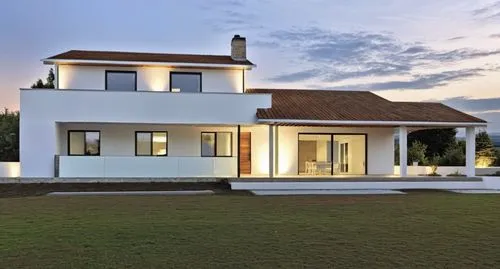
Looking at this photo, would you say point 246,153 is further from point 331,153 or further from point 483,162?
point 483,162

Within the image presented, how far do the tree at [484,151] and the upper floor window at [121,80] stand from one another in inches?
884

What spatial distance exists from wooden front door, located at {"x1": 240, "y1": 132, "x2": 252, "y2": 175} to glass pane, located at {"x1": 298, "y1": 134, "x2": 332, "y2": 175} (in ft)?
8.60

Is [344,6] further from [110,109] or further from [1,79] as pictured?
[1,79]

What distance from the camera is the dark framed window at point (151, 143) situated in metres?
26.4

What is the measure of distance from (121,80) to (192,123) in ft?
13.7

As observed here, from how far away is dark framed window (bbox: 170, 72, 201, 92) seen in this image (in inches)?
1021

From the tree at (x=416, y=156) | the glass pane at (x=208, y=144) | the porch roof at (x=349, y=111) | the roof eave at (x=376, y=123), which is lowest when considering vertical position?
the tree at (x=416, y=156)

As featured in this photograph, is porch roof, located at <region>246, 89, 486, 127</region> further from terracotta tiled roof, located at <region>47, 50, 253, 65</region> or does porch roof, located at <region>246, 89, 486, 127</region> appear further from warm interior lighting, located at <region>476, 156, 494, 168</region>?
warm interior lighting, located at <region>476, 156, 494, 168</region>

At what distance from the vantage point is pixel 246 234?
33.1ft

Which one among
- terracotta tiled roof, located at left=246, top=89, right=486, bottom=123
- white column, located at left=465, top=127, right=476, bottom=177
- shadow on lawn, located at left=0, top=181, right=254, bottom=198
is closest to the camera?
shadow on lawn, located at left=0, top=181, right=254, bottom=198

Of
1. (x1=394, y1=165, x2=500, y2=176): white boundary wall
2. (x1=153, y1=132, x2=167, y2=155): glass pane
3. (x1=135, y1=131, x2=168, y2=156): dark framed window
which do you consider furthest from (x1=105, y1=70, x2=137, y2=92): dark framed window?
(x1=394, y1=165, x2=500, y2=176): white boundary wall

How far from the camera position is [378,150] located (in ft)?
94.0

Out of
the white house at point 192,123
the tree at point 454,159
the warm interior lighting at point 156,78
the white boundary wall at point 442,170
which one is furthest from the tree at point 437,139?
the warm interior lighting at point 156,78

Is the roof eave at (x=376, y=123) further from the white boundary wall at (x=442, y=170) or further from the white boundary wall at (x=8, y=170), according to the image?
the white boundary wall at (x=8, y=170)
